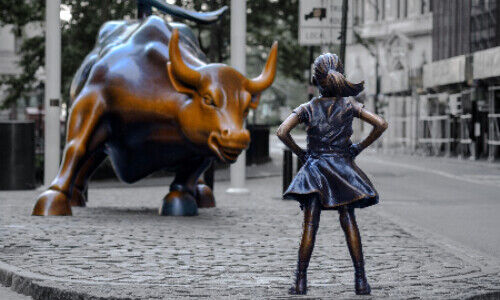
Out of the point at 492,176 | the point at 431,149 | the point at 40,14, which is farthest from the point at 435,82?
the point at 40,14

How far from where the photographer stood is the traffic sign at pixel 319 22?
75.4 ft

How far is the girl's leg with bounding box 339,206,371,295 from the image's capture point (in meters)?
6.94

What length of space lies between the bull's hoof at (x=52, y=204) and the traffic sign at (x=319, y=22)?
34.9 ft

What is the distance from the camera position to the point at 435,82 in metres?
41.8

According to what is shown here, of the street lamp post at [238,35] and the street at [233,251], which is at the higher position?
the street lamp post at [238,35]

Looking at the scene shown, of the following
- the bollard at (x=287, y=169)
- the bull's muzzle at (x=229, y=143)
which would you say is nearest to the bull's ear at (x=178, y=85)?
the bull's muzzle at (x=229, y=143)

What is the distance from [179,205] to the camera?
13797 millimetres

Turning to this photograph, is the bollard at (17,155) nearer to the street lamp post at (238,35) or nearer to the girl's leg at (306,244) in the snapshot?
the street lamp post at (238,35)

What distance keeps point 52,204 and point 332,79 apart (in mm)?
7007

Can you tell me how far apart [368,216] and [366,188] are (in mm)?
7294

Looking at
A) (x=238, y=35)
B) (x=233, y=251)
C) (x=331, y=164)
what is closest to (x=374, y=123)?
(x=331, y=164)

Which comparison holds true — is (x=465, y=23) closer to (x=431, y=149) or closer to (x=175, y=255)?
(x=431, y=149)

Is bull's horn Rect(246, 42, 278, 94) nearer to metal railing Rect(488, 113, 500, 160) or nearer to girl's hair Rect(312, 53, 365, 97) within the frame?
girl's hair Rect(312, 53, 365, 97)

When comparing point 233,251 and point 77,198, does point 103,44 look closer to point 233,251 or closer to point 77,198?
point 77,198
